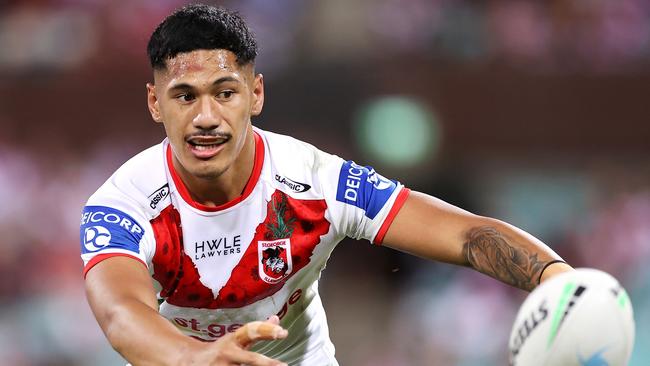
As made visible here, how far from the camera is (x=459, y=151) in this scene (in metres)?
12.1

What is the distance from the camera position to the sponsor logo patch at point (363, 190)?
4629 millimetres

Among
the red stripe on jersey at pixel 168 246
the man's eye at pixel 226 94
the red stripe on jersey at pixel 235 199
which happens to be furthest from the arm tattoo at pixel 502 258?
the red stripe on jersey at pixel 168 246

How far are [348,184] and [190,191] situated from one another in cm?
70

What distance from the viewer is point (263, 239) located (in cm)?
472

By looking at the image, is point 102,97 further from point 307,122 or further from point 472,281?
point 472,281

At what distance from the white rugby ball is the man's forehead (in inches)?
64.2

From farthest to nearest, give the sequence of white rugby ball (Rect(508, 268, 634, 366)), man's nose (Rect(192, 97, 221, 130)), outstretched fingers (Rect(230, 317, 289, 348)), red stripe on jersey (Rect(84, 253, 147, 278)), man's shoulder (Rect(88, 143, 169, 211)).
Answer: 1. man's shoulder (Rect(88, 143, 169, 211))
2. man's nose (Rect(192, 97, 221, 130))
3. red stripe on jersey (Rect(84, 253, 147, 278))
4. white rugby ball (Rect(508, 268, 634, 366))
5. outstretched fingers (Rect(230, 317, 289, 348))

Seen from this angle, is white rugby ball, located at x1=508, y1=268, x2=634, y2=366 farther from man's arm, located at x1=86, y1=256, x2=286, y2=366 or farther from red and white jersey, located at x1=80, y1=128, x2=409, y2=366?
red and white jersey, located at x1=80, y1=128, x2=409, y2=366

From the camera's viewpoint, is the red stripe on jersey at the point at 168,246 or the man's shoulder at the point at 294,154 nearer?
the red stripe on jersey at the point at 168,246

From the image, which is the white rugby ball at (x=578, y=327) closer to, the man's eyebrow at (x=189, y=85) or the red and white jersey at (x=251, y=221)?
the red and white jersey at (x=251, y=221)

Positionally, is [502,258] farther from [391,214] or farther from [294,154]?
[294,154]

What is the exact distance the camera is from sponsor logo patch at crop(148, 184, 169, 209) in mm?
4571

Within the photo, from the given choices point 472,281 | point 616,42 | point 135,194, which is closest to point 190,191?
point 135,194

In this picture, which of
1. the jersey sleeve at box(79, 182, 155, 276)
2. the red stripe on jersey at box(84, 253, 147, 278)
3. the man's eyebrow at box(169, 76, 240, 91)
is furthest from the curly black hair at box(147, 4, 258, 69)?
the red stripe on jersey at box(84, 253, 147, 278)
